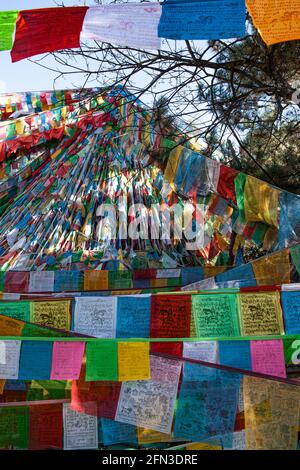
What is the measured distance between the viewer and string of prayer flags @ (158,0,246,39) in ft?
15.2

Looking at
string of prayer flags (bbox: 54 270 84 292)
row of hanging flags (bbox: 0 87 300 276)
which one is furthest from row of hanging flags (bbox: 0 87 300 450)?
row of hanging flags (bbox: 0 87 300 276)

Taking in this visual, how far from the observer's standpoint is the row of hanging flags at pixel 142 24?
14.6 feet

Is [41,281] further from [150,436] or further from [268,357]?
[268,357]

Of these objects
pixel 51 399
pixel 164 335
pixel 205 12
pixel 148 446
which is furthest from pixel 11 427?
pixel 205 12

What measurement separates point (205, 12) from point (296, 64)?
1528 mm

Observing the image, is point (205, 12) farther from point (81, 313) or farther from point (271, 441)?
point (271, 441)

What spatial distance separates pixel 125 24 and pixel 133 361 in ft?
9.99

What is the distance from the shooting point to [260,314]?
3555 millimetres

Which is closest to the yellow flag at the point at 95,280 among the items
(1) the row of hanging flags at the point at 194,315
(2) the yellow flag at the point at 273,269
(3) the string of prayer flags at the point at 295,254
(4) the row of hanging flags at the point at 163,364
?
(4) the row of hanging flags at the point at 163,364

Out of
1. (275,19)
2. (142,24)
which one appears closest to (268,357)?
(275,19)

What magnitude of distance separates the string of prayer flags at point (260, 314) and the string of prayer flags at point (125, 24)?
7.62 ft

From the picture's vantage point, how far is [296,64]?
5.88m

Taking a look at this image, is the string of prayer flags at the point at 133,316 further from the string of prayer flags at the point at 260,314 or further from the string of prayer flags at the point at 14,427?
the string of prayer flags at the point at 14,427

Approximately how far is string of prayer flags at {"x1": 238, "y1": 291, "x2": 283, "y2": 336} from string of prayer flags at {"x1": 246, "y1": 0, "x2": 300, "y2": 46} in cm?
198
